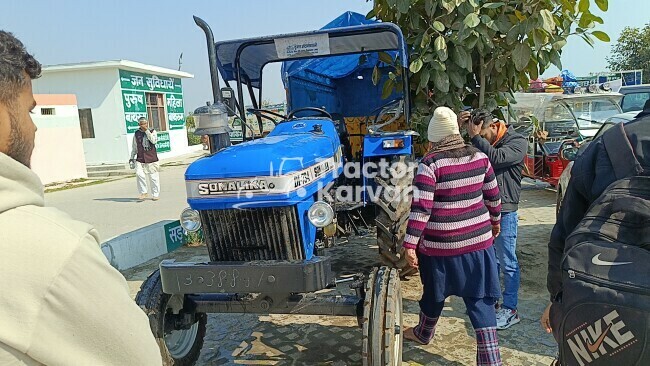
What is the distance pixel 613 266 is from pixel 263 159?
1.99 metres

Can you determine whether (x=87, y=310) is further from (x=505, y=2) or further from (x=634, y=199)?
(x=505, y=2)

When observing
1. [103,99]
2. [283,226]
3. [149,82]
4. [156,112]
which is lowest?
[283,226]

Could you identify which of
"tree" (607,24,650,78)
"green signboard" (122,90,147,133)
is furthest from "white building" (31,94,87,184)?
"tree" (607,24,650,78)

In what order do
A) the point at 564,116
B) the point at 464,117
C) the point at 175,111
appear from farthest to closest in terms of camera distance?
the point at 175,111, the point at 564,116, the point at 464,117

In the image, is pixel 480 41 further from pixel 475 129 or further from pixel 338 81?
pixel 338 81

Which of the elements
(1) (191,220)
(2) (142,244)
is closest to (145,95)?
(2) (142,244)

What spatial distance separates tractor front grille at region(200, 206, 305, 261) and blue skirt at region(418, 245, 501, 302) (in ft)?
2.93

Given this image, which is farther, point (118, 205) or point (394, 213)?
point (118, 205)

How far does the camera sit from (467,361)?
3309 mm

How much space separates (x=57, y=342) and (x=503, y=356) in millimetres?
3132

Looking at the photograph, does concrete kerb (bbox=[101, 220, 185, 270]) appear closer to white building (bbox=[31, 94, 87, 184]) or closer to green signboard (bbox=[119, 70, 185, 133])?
white building (bbox=[31, 94, 87, 184])

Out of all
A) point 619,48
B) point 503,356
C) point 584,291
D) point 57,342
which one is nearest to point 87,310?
point 57,342

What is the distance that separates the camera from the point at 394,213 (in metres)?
3.88

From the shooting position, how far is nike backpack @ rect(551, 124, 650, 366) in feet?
4.04
